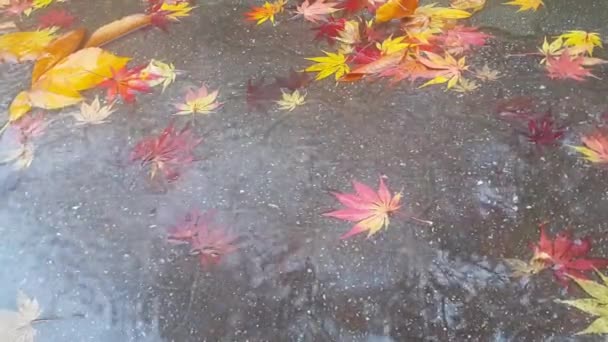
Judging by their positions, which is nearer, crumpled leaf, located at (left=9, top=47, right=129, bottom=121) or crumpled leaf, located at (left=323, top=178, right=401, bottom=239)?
crumpled leaf, located at (left=323, top=178, right=401, bottom=239)

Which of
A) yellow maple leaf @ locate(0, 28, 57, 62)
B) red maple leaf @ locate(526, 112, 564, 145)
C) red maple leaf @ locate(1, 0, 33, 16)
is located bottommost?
red maple leaf @ locate(526, 112, 564, 145)

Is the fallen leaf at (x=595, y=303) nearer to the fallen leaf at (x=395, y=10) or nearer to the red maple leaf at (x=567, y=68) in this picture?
the red maple leaf at (x=567, y=68)

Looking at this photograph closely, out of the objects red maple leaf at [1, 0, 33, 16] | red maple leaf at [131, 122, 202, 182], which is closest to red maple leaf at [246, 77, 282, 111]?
red maple leaf at [131, 122, 202, 182]

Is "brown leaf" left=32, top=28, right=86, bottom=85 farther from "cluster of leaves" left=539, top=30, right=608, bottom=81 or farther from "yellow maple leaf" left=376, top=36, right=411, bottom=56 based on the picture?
"cluster of leaves" left=539, top=30, right=608, bottom=81

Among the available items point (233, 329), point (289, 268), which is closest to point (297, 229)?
point (289, 268)

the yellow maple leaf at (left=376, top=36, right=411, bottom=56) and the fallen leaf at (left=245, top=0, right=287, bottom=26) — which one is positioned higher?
the fallen leaf at (left=245, top=0, right=287, bottom=26)

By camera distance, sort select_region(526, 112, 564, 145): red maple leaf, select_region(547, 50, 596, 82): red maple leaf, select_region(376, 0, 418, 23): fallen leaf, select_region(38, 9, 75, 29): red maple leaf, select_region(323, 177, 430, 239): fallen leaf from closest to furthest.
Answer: select_region(323, 177, 430, 239): fallen leaf → select_region(526, 112, 564, 145): red maple leaf → select_region(547, 50, 596, 82): red maple leaf → select_region(376, 0, 418, 23): fallen leaf → select_region(38, 9, 75, 29): red maple leaf
